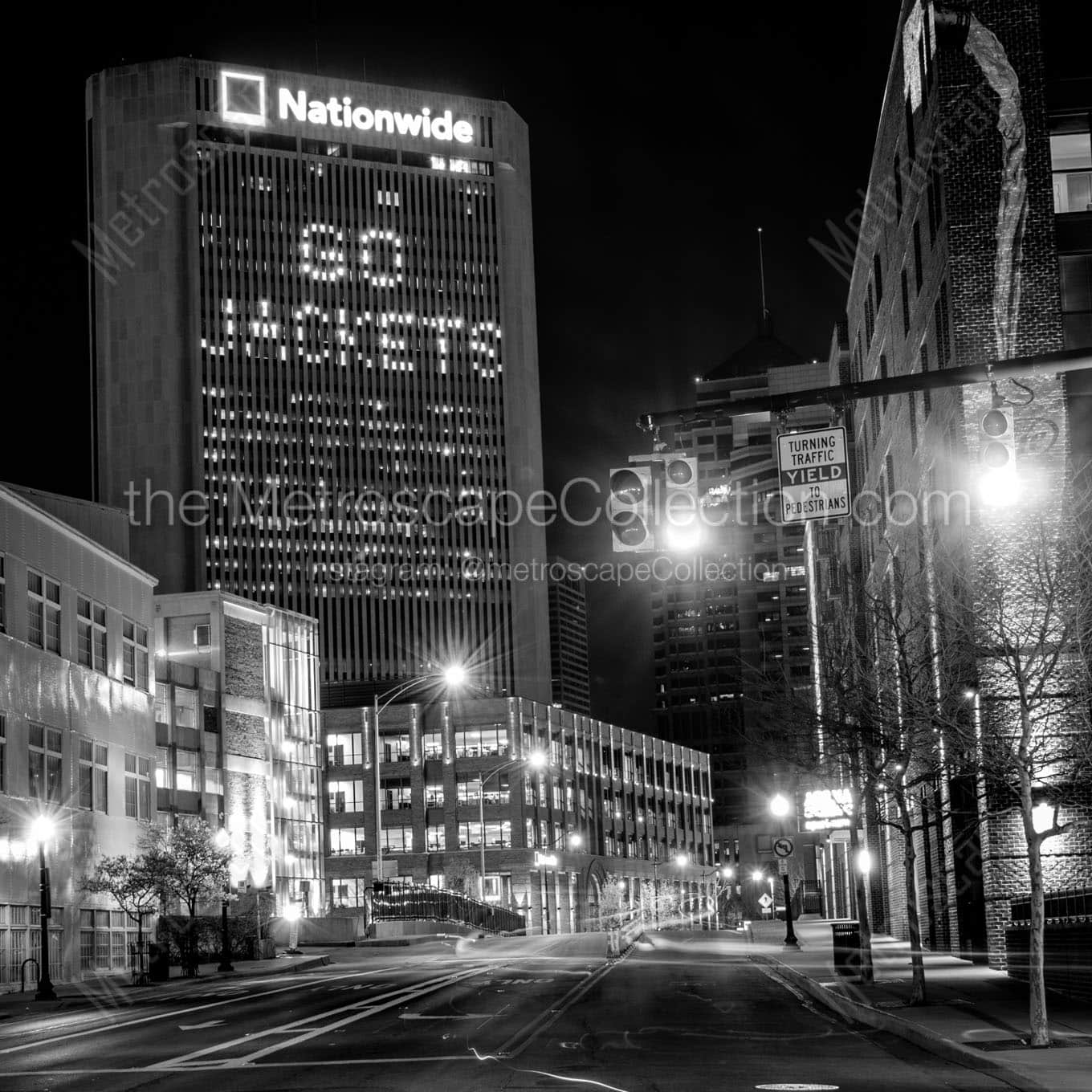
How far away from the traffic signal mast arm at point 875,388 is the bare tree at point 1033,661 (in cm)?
499

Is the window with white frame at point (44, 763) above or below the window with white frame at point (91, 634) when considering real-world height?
below

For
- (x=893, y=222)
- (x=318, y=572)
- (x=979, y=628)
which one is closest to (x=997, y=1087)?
(x=979, y=628)

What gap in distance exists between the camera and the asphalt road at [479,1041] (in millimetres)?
18766

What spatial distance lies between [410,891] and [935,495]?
184ft

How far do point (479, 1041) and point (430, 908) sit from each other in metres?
65.7

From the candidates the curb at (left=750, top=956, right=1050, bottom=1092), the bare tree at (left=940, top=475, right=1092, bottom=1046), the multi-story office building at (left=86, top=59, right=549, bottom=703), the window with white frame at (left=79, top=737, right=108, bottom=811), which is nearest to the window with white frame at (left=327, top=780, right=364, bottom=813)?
the multi-story office building at (left=86, top=59, right=549, bottom=703)

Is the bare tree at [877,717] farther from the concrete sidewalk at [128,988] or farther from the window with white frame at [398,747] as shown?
the window with white frame at [398,747]

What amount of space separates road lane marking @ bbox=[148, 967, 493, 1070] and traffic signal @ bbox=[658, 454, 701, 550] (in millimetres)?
9291

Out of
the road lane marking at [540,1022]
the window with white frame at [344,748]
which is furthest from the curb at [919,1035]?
the window with white frame at [344,748]

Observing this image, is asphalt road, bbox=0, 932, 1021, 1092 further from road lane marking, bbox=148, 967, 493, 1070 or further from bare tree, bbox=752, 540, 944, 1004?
bare tree, bbox=752, 540, 944, 1004

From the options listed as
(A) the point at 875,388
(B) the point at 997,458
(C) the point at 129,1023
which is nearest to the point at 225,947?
(C) the point at 129,1023

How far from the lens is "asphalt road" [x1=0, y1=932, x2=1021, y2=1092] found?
1877cm

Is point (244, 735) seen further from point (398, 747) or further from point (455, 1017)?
point (455, 1017)

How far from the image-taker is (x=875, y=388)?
60.4 feet
